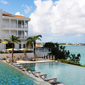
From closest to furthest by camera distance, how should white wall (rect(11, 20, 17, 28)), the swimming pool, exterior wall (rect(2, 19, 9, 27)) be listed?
the swimming pool
exterior wall (rect(2, 19, 9, 27))
white wall (rect(11, 20, 17, 28))

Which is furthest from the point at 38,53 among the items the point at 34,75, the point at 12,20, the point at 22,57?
the point at 34,75

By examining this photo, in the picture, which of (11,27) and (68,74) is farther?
(11,27)

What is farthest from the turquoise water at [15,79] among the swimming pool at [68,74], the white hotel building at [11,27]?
the white hotel building at [11,27]

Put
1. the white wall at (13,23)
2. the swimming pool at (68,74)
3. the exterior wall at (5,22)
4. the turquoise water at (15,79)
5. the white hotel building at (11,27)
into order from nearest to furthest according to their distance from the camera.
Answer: the turquoise water at (15,79), the swimming pool at (68,74), the white hotel building at (11,27), the exterior wall at (5,22), the white wall at (13,23)

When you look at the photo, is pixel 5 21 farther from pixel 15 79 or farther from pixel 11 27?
pixel 15 79

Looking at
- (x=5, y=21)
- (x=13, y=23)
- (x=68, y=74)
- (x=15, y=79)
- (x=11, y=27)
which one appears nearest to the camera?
(x=15, y=79)

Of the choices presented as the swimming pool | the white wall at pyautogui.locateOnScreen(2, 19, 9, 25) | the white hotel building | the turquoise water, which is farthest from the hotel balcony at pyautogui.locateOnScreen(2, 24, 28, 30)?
the turquoise water

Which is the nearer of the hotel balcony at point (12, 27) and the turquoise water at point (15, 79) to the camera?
the turquoise water at point (15, 79)

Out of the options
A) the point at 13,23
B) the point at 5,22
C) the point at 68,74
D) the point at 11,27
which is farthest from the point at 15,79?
the point at 13,23

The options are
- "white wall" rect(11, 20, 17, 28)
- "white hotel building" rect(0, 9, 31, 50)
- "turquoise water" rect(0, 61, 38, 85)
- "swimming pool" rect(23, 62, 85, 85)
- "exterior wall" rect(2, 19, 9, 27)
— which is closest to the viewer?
"turquoise water" rect(0, 61, 38, 85)

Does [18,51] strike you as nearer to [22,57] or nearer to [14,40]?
[22,57]

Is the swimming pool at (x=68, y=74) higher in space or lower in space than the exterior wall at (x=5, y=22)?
lower

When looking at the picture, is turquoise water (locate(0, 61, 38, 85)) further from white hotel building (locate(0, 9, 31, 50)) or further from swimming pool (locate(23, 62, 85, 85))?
white hotel building (locate(0, 9, 31, 50))

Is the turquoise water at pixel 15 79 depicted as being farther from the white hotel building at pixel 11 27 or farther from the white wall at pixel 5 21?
the white wall at pixel 5 21
